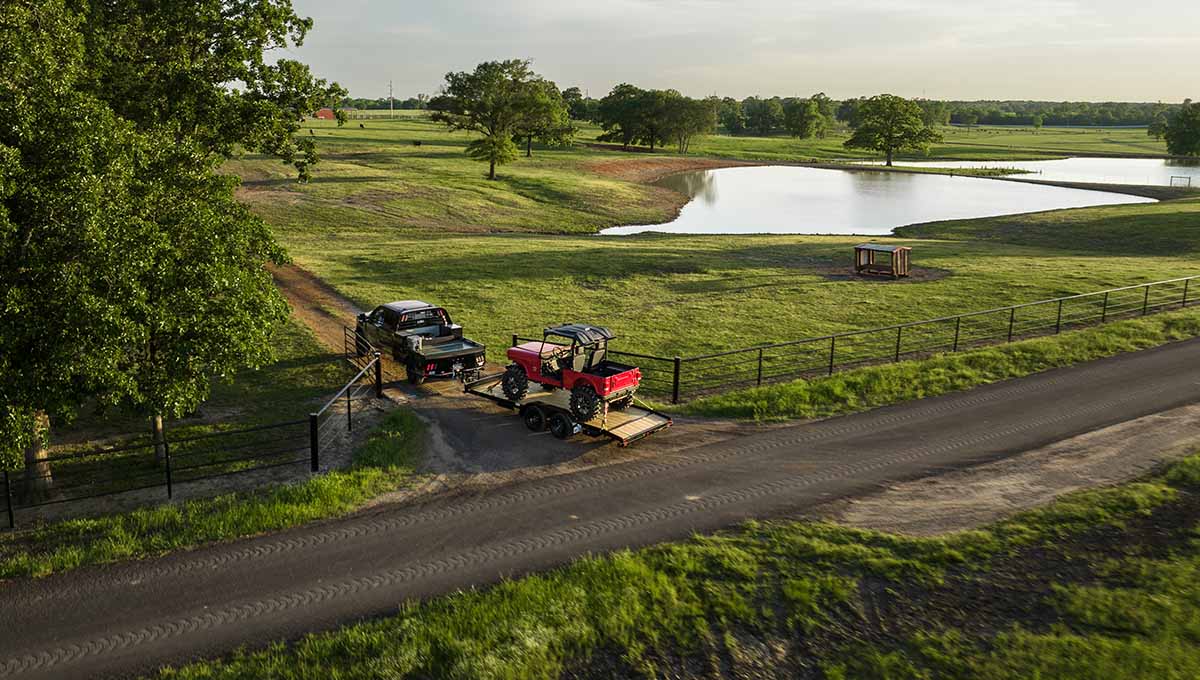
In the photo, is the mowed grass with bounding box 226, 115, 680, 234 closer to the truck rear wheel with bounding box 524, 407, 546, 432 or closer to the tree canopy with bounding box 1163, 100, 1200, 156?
the truck rear wheel with bounding box 524, 407, 546, 432

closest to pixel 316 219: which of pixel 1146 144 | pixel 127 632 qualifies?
pixel 127 632

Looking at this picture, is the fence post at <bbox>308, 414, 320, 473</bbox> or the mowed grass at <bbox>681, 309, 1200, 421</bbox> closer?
the fence post at <bbox>308, 414, 320, 473</bbox>

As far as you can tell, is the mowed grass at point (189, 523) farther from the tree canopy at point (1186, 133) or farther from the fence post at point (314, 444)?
the tree canopy at point (1186, 133)

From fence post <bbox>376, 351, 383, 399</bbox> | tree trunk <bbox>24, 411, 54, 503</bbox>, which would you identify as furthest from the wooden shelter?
tree trunk <bbox>24, 411, 54, 503</bbox>

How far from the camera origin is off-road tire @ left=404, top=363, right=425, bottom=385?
22.6m

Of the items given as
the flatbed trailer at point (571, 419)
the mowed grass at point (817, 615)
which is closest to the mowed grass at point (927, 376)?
the flatbed trailer at point (571, 419)

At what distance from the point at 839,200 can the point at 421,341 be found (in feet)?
246

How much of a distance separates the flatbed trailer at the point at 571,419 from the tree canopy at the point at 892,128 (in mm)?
126445

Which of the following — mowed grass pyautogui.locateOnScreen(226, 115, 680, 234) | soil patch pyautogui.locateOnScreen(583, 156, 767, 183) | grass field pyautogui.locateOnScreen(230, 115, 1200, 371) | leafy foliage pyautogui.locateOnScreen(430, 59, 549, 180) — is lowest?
grass field pyautogui.locateOnScreen(230, 115, 1200, 371)

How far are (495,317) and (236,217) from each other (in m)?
13.6

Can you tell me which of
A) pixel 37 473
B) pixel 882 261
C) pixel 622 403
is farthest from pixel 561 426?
pixel 882 261

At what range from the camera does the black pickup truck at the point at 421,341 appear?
22.6 m

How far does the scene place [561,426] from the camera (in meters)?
18.4

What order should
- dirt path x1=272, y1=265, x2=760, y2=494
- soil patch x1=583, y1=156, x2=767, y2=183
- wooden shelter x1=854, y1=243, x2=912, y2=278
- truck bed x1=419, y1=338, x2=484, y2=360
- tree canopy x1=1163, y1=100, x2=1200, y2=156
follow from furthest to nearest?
tree canopy x1=1163, y1=100, x2=1200, y2=156 < soil patch x1=583, y1=156, x2=767, y2=183 < wooden shelter x1=854, y1=243, x2=912, y2=278 < truck bed x1=419, y1=338, x2=484, y2=360 < dirt path x1=272, y1=265, x2=760, y2=494
